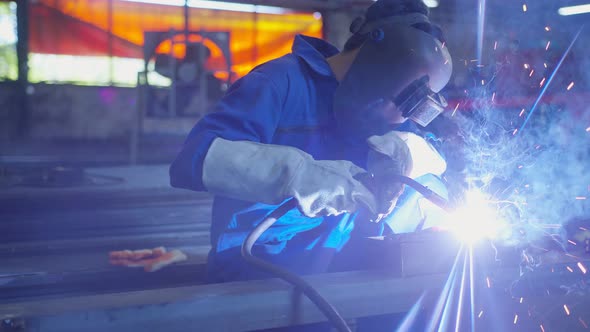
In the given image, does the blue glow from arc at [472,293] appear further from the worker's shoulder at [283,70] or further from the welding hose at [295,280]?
the worker's shoulder at [283,70]

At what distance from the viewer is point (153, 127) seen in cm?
819

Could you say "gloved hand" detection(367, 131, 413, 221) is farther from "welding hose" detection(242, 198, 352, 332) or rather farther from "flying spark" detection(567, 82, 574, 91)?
"flying spark" detection(567, 82, 574, 91)

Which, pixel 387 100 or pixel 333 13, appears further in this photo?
pixel 333 13

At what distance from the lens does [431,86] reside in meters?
1.44

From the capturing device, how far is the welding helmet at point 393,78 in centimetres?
137

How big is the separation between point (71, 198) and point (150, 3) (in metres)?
4.75

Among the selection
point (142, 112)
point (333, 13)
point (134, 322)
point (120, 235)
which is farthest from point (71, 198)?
point (333, 13)

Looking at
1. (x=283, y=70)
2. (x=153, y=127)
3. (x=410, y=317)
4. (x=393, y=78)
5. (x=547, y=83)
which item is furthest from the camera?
(x=153, y=127)

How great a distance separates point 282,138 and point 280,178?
33 centimetres

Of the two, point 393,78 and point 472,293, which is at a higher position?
point 393,78

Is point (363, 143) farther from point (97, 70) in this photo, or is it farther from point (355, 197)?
point (97, 70)

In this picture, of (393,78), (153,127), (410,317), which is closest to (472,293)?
(410,317)

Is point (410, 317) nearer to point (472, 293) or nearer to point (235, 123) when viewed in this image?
point (472, 293)

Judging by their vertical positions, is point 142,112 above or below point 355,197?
below
